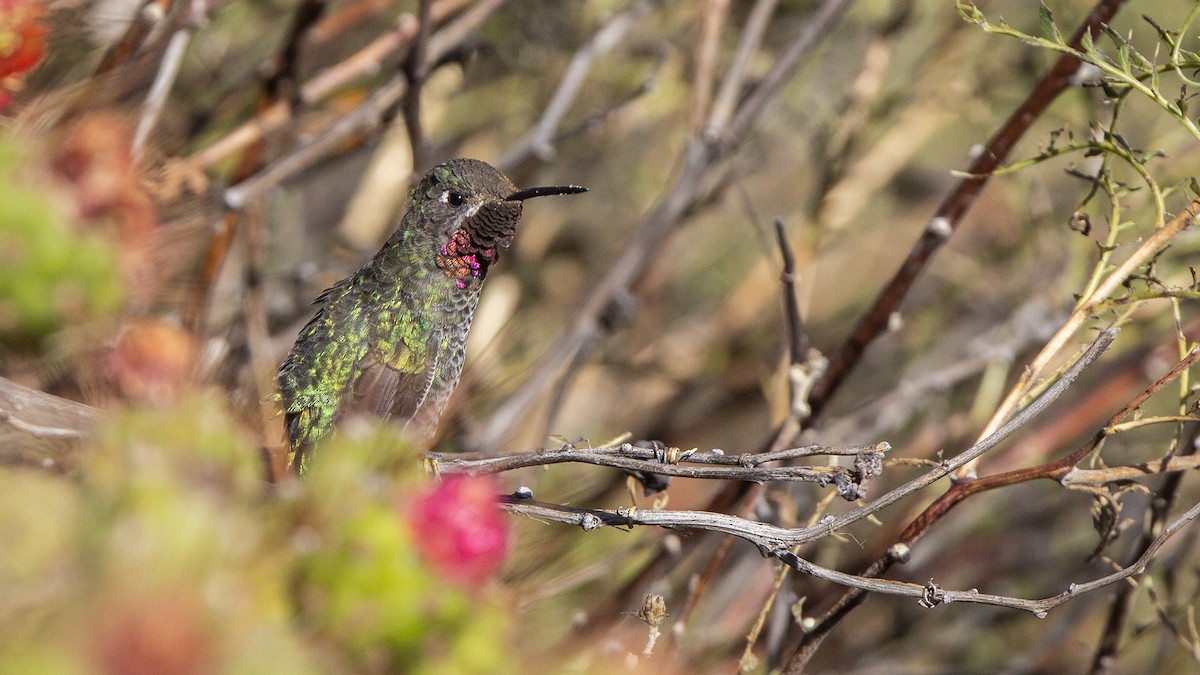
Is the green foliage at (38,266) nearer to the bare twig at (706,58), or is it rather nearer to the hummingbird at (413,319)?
the hummingbird at (413,319)

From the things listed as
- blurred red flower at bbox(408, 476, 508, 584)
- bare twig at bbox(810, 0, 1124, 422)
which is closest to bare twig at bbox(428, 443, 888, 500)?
blurred red flower at bbox(408, 476, 508, 584)

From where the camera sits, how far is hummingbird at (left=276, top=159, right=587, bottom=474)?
2.37 m

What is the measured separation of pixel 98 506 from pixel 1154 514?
1.73m

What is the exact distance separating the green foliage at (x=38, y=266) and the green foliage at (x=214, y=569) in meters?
0.41

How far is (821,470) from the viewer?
51.6 inches

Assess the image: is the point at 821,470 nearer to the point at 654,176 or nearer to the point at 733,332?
the point at 733,332

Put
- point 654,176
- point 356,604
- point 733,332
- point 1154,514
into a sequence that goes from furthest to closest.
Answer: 1. point 654,176
2. point 733,332
3. point 1154,514
4. point 356,604

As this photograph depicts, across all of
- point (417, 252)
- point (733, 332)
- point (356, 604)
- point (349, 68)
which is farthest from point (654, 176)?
point (356, 604)

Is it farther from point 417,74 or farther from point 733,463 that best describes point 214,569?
point 417,74

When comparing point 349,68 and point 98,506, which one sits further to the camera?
point 349,68

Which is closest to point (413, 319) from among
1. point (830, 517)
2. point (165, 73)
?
point (165, 73)

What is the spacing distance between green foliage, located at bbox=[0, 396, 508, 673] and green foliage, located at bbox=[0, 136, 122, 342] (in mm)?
412

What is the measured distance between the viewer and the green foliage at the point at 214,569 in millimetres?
732

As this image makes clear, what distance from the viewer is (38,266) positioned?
4.57 ft
